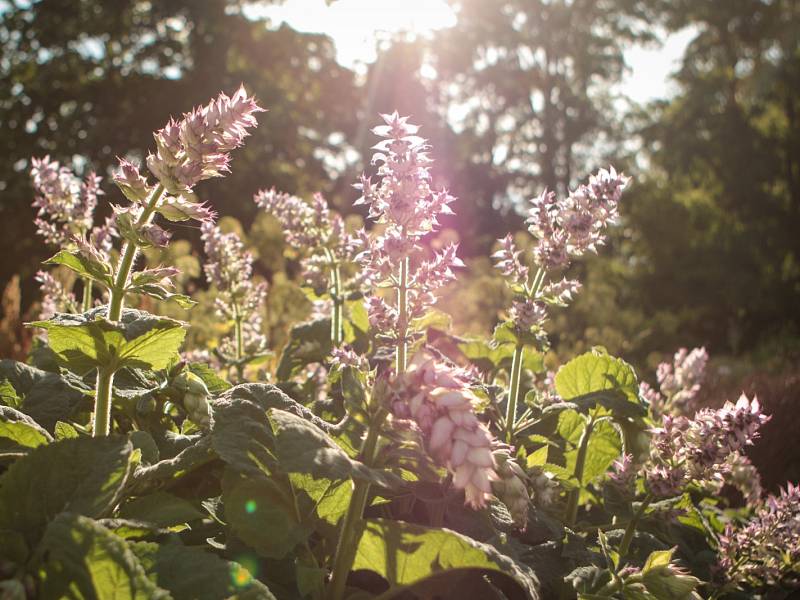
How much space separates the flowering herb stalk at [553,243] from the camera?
1.95 meters

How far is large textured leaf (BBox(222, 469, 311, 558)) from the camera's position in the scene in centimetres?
142

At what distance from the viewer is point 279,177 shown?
59.3 feet

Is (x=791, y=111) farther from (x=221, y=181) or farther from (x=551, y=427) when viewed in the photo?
(x=551, y=427)

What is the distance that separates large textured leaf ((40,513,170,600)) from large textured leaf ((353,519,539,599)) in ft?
1.44

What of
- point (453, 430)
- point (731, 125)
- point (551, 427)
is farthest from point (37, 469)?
point (731, 125)

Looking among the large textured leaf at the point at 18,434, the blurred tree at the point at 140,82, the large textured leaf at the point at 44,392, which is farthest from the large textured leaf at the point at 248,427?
the blurred tree at the point at 140,82

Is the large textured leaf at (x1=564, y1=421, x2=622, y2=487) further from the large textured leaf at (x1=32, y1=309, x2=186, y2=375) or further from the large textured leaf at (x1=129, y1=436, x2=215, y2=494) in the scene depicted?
the large textured leaf at (x1=32, y1=309, x2=186, y2=375)

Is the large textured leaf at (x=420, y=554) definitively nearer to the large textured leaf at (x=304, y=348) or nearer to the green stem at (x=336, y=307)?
the green stem at (x=336, y=307)

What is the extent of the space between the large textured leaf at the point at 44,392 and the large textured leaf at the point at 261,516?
2.02 feet

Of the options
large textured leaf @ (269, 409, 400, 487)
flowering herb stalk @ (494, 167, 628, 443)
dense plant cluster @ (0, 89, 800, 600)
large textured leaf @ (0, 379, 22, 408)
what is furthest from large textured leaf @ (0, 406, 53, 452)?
flowering herb stalk @ (494, 167, 628, 443)

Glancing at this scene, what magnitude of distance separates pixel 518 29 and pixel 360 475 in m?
29.3

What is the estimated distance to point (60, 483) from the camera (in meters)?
1.27

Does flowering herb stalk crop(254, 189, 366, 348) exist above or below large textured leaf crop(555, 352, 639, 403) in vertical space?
above

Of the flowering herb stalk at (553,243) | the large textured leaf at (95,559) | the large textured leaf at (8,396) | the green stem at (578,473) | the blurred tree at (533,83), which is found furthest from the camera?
the blurred tree at (533,83)
